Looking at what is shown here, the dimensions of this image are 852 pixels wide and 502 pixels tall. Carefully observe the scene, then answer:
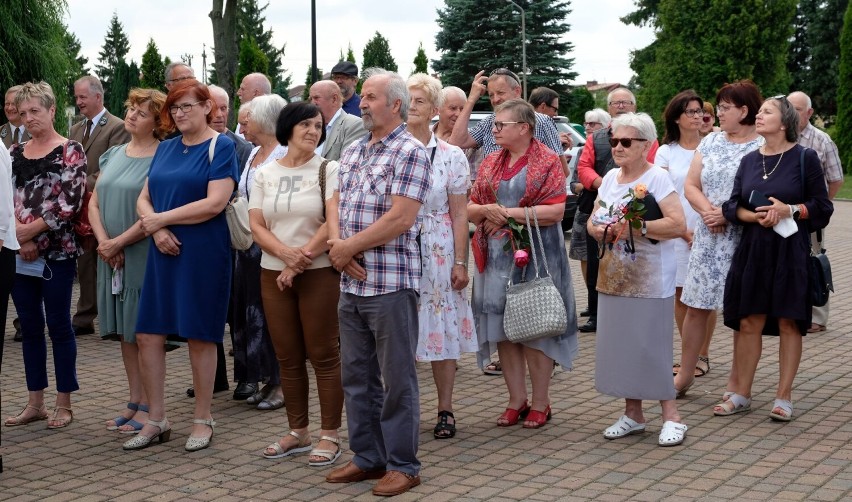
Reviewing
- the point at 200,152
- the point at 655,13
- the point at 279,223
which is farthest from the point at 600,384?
the point at 655,13

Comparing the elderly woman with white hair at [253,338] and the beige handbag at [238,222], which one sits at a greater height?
the beige handbag at [238,222]

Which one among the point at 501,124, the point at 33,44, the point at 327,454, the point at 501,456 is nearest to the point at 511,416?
the point at 501,456

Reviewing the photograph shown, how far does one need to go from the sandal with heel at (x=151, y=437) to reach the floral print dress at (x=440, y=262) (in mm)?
1530

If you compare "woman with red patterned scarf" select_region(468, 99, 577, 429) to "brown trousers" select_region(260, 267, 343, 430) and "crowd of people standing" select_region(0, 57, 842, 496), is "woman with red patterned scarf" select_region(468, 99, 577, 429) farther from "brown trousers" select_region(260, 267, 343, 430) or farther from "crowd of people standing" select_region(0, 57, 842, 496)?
"brown trousers" select_region(260, 267, 343, 430)

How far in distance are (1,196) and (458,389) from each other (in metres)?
3.43

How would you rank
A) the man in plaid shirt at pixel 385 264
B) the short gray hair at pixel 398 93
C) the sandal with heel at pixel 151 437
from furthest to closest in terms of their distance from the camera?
the sandal with heel at pixel 151 437
the short gray hair at pixel 398 93
the man in plaid shirt at pixel 385 264

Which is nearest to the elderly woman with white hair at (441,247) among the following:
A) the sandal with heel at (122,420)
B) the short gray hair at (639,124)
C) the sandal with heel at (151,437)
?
the short gray hair at (639,124)

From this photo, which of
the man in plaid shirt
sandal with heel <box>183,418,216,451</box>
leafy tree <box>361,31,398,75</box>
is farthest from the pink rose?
leafy tree <box>361,31,398,75</box>

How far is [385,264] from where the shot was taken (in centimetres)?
553

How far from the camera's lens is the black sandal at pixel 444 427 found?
6695 mm

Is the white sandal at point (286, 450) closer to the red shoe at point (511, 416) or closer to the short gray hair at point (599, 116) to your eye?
the red shoe at point (511, 416)

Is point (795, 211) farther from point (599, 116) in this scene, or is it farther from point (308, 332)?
point (599, 116)

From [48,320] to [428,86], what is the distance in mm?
2757

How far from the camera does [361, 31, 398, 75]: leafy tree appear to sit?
66.1 m
